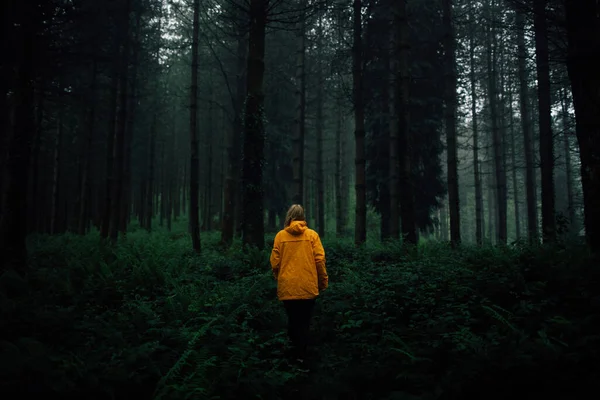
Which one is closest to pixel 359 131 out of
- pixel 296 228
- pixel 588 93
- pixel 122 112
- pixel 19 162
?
pixel 588 93

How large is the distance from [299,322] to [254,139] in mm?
6239

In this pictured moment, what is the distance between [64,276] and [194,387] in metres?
5.87

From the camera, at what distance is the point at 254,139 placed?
10617 mm

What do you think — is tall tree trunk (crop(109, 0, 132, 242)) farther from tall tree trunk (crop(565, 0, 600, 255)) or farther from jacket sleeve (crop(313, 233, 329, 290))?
tall tree trunk (crop(565, 0, 600, 255))

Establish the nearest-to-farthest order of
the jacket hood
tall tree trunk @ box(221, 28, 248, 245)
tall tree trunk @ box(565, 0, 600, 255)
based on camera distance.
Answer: the jacket hood → tall tree trunk @ box(565, 0, 600, 255) → tall tree trunk @ box(221, 28, 248, 245)

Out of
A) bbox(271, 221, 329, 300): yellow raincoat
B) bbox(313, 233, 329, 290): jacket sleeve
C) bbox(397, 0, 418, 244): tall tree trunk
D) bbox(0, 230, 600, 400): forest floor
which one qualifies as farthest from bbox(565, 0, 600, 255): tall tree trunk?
bbox(397, 0, 418, 244): tall tree trunk

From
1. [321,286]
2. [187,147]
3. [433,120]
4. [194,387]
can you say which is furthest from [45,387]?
[187,147]

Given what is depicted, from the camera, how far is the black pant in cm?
551

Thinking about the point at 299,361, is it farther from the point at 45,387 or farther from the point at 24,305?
the point at 24,305

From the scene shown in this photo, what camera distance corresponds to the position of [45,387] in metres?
3.45

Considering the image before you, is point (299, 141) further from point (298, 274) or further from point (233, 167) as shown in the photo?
point (298, 274)

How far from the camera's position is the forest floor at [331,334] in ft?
11.7

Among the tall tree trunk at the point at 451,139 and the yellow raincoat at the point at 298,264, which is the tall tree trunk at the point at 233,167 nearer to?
the tall tree trunk at the point at 451,139

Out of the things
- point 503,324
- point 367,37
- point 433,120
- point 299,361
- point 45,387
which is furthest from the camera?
point 433,120
